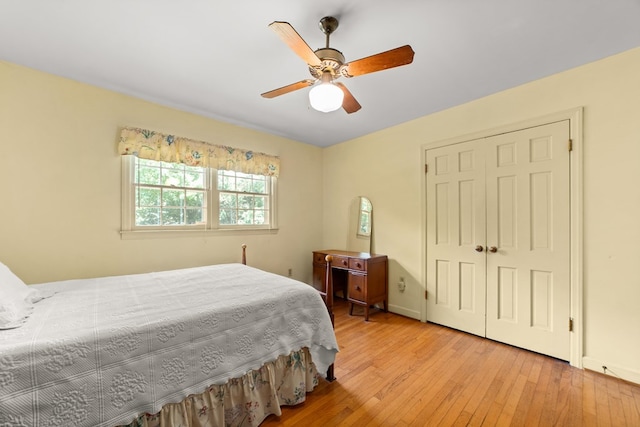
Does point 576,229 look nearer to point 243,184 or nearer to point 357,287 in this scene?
point 357,287

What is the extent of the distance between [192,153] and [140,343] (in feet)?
7.45

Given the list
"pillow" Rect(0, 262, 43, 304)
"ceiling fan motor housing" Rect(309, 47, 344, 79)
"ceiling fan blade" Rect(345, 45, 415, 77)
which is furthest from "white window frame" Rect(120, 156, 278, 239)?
"ceiling fan blade" Rect(345, 45, 415, 77)

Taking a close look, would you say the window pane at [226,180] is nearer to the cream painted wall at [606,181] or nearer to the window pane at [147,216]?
the window pane at [147,216]

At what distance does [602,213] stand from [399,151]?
6.49 ft

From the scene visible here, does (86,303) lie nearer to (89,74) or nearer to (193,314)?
(193,314)

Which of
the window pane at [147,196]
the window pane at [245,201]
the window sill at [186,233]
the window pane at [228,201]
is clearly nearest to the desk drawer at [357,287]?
the window sill at [186,233]

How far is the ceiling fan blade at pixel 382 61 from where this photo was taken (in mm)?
1432

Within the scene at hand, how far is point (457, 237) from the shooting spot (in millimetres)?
2916

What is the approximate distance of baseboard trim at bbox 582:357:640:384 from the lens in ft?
6.38

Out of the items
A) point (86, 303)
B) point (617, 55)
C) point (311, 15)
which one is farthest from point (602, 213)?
point (86, 303)

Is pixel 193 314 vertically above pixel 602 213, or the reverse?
pixel 602 213

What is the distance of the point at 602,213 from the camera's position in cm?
209

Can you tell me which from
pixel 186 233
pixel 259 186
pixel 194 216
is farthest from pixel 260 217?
pixel 186 233

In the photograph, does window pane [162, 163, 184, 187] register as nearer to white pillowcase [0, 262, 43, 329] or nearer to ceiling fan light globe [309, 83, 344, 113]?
white pillowcase [0, 262, 43, 329]
